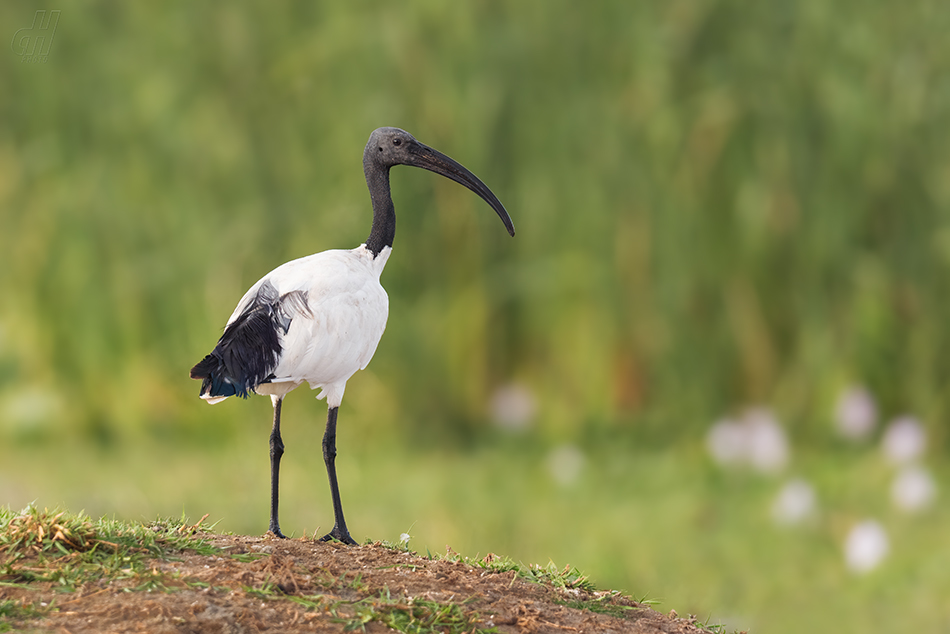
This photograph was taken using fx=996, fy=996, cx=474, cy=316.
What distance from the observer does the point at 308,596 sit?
12.1ft

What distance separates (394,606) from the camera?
366 cm

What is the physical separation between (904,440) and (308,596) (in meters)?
6.14

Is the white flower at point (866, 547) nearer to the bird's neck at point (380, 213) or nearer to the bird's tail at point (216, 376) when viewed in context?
the bird's neck at point (380, 213)

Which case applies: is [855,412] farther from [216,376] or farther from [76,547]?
[76,547]

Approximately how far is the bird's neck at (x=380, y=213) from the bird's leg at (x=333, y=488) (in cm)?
86

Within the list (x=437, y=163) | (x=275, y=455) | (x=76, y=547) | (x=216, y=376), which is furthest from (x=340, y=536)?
(x=437, y=163)

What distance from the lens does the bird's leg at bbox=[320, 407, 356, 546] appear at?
4.50m

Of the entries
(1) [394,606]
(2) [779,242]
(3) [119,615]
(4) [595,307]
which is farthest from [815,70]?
(3) [119,615]

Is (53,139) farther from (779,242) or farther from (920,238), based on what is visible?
(920,238)

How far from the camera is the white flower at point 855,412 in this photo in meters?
8.23

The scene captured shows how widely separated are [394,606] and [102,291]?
21.2ft

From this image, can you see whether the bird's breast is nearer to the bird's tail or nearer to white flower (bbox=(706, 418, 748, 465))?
the bird's tail

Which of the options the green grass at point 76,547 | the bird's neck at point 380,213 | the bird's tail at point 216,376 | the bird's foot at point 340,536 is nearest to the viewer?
the green grass at point 76,547

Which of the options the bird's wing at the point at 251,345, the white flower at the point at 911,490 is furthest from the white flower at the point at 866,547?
the bird's wing at the point at 251,345
